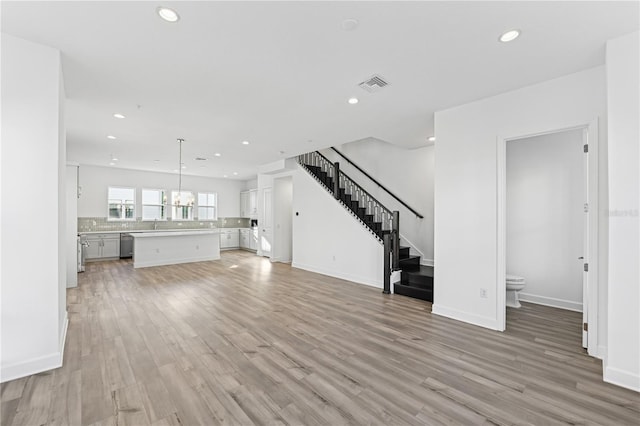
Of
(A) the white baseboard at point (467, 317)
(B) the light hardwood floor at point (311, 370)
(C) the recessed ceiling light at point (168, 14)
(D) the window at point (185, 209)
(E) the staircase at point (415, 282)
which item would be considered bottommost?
(B) the light hardwood floor at point (311, 370)

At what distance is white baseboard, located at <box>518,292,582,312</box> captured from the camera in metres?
4.08

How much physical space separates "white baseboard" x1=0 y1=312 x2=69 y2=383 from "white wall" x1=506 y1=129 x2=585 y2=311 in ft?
20.1

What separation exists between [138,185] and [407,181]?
9359 millimetres

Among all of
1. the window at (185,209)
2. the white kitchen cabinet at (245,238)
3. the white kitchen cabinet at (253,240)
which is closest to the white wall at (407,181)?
the white kitchen cabinet at (253,240)

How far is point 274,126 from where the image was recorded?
4906 millimetres

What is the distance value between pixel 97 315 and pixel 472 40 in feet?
18.4

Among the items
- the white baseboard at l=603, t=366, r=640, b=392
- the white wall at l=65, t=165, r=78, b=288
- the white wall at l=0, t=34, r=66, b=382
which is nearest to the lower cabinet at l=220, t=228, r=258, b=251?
the white wall at l=65, t=165, r=78, b=288

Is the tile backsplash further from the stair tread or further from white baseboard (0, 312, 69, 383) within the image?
the stair tread

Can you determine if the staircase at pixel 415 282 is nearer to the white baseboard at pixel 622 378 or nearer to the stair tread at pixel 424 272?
the stair tread at pixel 424 272

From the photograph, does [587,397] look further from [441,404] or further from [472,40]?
[472,40]

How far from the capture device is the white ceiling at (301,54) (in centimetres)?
211

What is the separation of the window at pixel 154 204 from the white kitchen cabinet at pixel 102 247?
1304 millimetres

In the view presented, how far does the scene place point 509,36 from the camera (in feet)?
7.79

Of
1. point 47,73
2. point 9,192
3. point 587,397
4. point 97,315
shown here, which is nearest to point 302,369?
point 587,397
